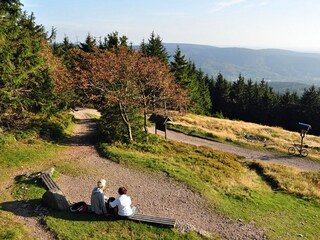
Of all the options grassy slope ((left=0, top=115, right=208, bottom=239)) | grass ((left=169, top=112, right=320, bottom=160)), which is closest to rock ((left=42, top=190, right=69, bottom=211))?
grassy slope ((left=0, top=115, right=208, bottom=239))

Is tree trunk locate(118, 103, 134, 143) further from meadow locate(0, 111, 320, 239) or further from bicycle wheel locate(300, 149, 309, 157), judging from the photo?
bicycle wheel locate(300, 149, 309, 157)

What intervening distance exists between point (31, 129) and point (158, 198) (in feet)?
45.5

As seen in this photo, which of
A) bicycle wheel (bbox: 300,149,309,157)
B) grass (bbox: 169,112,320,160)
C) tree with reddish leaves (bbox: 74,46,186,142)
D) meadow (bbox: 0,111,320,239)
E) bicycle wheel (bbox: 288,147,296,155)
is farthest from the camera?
grass (bbox: 169,112,320,160)

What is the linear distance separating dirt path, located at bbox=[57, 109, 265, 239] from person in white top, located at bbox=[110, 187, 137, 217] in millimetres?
2082

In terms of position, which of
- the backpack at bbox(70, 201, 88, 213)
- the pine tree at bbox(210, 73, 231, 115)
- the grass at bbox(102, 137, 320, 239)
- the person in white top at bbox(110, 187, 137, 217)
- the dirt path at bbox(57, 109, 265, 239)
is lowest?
the pine tree at bbox(210, 73, 231, 115)

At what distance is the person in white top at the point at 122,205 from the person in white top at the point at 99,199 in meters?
0.42

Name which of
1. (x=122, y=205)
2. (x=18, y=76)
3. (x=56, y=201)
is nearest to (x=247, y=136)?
(x=18, y=76)

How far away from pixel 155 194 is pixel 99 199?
15.0 feet

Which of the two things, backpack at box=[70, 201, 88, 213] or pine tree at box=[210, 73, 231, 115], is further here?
pine tree at box=[210, 73, 231, 115]

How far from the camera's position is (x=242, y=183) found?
2155 cm

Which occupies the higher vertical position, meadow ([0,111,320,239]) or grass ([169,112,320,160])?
meadow ([0,111,320,239])

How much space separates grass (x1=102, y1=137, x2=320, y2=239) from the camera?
627 inches

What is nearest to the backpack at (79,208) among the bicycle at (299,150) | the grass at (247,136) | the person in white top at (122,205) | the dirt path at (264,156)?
the person in white top at (122,205)

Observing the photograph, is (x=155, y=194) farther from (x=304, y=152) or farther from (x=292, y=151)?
(x=304, y=152)
